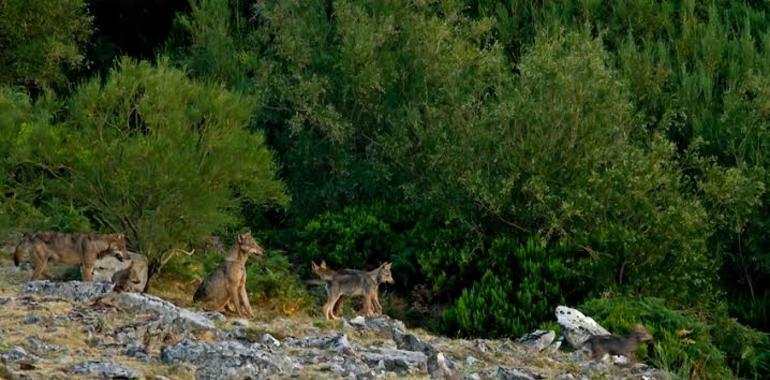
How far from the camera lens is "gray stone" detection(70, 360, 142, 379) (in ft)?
47.8

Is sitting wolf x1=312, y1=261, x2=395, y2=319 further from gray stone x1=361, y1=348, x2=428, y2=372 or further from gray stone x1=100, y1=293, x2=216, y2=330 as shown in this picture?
gray stone x1=361, y1=348, x2=428, y2=372

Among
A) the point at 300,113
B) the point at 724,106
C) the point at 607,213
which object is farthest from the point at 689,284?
the point at 300,113

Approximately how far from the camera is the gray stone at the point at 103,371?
14562 millimetres

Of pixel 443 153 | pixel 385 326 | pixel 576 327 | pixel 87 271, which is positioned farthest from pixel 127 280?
pixel 443 153

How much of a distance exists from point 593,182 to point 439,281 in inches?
143

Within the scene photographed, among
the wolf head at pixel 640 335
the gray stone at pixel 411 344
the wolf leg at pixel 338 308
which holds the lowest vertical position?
the wolf leg at pixel 338 308

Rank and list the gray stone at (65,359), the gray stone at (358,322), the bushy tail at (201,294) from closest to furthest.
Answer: the gray stone at (65,359) → the gray stone at (358,322) → the bushy tail at (201,294)

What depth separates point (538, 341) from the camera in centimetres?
2211

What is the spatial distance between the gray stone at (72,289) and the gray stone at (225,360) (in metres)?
3.75

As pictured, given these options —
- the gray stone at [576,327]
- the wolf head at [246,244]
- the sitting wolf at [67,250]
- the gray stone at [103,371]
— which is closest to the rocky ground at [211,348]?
the gray stone at [103,371]

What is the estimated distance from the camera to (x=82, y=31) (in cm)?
4131

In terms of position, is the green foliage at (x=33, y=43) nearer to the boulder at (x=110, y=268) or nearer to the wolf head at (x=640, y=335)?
the boulder at (x=110, y=268)

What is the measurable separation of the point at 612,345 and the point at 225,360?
784 centimetres

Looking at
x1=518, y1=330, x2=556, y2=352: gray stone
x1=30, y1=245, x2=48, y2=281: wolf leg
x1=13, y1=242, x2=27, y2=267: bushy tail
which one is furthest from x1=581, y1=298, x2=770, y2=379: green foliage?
x1=13, y1=242, x2=27, y2=267: bushy tail
